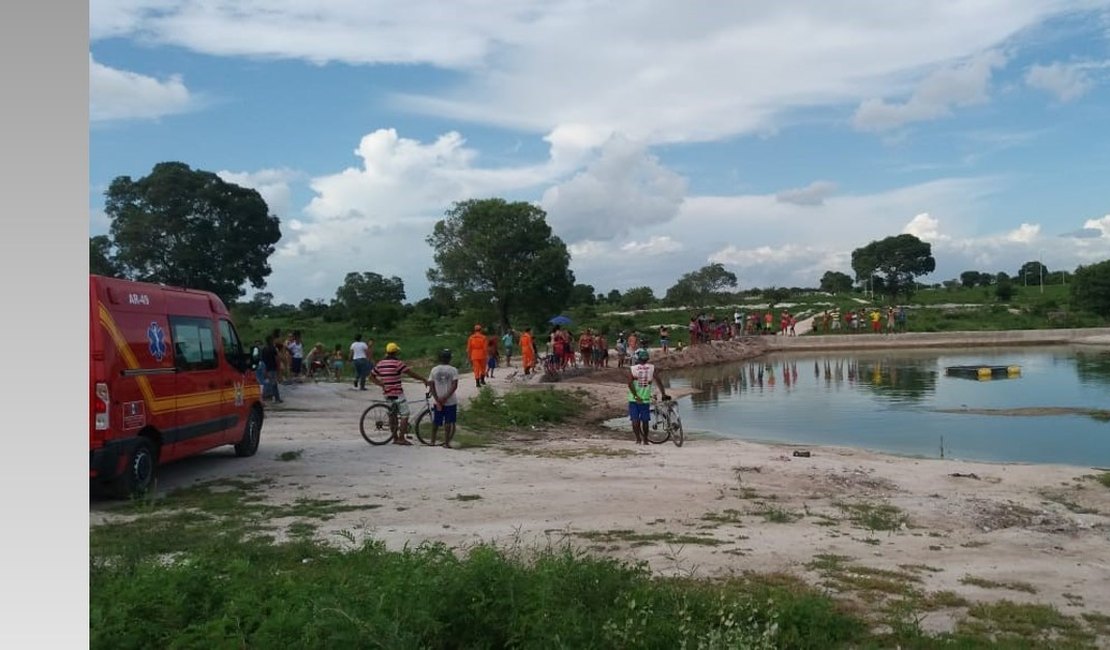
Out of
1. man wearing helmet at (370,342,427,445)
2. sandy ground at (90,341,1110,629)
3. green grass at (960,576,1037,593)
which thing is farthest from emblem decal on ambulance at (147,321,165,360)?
green grass at (960,576,1037,593)

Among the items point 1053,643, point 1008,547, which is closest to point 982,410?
point 1008,547

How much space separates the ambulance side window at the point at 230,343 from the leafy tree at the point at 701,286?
72646 mm

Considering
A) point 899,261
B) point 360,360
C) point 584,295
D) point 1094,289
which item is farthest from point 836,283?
point 360,360

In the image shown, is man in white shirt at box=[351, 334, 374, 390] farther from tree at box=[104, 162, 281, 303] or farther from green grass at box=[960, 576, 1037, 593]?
tree at box=[104, 162, 281, 303]

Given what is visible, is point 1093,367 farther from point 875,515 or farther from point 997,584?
point 997,584

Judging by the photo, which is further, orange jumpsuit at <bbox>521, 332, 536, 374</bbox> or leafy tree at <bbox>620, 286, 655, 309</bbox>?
leafy tree at <bbox>620, 286, 655, 309</bbox>

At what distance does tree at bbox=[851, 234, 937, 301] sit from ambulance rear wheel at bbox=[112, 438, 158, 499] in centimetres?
9415

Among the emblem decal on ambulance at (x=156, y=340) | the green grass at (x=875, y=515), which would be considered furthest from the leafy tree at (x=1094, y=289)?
the emblem decal on ambulance at (x=156, y=340)

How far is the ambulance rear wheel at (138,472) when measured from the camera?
9.64 metres

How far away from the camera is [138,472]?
32.5 feet

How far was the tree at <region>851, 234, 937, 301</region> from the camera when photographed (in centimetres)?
9700

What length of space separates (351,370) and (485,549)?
26508mm

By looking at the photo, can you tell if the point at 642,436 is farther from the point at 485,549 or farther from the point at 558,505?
the point at 485,549

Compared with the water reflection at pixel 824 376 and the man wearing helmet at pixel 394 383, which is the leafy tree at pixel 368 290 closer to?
the water reflection at pixel 824 376
